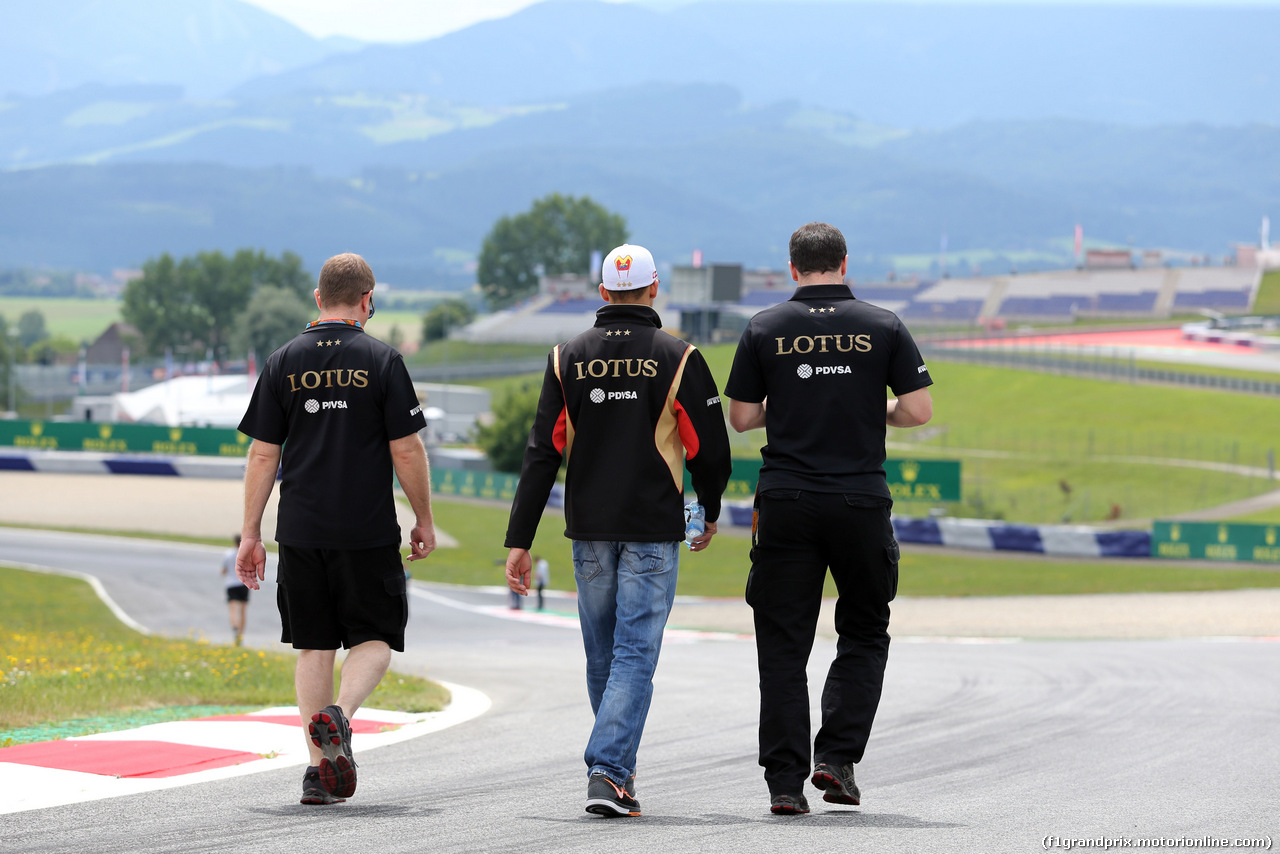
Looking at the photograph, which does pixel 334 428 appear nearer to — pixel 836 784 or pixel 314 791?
pixel 314 791

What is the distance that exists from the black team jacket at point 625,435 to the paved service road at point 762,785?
1.28 m

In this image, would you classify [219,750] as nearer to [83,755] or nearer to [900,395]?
[83,755]

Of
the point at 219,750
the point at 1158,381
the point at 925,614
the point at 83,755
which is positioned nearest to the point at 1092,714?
the point at 219,750

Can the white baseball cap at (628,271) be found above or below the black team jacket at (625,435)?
above

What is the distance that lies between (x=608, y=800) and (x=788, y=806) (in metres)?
0.76

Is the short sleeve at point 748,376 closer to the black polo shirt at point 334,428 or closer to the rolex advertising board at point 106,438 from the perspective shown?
the black polo shirt at point 334,428

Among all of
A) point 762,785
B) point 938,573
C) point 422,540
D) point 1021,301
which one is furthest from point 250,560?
point 1021,301

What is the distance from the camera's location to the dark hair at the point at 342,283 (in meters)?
6.43

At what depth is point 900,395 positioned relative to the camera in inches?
249

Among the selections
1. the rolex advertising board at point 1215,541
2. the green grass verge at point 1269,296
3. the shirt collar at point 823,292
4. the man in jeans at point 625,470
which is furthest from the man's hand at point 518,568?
the green grass verge at point 1269,296

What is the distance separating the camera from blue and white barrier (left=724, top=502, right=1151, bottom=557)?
40031 mm

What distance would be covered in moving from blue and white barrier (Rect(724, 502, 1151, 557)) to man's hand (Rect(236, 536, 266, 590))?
122 ft

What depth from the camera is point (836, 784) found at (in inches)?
236

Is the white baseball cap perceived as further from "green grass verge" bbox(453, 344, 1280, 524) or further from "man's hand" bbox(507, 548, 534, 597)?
"green grass verge" bbox(453, 344, 1280, 524)
